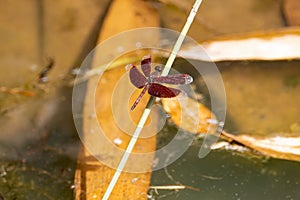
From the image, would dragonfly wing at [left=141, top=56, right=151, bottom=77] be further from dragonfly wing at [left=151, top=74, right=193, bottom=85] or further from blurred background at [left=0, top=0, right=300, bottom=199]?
blurred background at [left=0, top=0, right=300, bottom=199]

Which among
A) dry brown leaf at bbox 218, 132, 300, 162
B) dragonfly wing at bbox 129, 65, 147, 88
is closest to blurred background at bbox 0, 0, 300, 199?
dry brown leaf at bbox 218, 132, 300, 162

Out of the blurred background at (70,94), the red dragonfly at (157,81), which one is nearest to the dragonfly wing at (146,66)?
the red dragonfly at (157,81)

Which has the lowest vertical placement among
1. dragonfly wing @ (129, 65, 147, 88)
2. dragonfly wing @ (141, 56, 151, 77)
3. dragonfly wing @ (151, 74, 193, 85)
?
dragonfly wing @ (151, 74, 193, 85)

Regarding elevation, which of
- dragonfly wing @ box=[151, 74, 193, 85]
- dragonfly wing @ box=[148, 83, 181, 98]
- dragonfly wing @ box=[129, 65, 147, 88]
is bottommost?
dragonfly wing @ box=[148, 83, 181, 98]

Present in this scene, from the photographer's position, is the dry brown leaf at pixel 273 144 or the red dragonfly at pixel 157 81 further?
the dry brown leaf at pixel 273 144

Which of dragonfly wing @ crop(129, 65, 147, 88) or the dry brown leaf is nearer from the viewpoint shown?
dragonfly wing @ crop(129, 65, 147, 88)

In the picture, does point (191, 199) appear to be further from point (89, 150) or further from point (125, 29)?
point (125, 29)

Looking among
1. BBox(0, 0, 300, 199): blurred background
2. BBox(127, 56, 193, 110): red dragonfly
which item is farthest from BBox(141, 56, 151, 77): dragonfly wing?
BBox(0, 0, 300, 199): blurred background

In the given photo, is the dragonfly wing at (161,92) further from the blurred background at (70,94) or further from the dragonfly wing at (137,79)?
the blurred background at (70,94)

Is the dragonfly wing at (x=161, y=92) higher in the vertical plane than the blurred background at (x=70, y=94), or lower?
lower

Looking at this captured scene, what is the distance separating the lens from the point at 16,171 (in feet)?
5.18

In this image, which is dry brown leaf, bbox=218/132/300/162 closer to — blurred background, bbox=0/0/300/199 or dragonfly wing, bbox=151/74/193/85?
blurred background, bbox=0/0/300/199

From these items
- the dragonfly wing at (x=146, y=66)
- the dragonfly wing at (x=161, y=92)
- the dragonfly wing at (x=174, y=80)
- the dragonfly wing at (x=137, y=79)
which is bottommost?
the dragonfly wing at (x=161, y=92)

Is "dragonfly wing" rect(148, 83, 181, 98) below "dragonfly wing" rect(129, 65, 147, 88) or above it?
below
